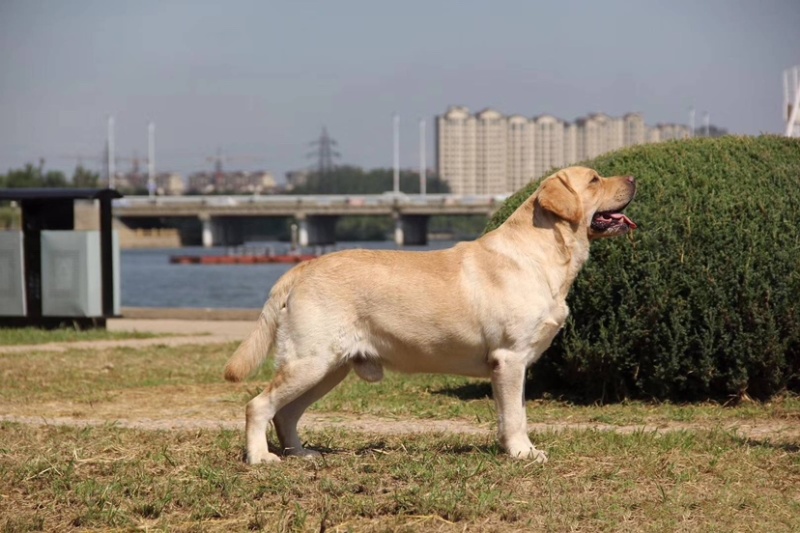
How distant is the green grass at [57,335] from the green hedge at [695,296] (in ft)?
30.6

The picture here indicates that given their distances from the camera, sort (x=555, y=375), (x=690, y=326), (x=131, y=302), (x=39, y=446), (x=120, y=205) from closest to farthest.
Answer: (x=39, y=446), (x=690, y=326), (x=555, y=375), (x=131, y=302), (x=120, y=205)

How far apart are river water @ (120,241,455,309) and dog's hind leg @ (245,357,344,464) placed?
117ft

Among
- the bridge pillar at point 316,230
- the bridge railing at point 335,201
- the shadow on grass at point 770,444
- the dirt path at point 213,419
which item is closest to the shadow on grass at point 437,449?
the dirt path at point 213,419

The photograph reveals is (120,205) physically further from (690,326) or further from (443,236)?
(690,326)

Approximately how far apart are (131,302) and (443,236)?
278ft

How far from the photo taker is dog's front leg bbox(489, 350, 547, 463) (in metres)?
7.34

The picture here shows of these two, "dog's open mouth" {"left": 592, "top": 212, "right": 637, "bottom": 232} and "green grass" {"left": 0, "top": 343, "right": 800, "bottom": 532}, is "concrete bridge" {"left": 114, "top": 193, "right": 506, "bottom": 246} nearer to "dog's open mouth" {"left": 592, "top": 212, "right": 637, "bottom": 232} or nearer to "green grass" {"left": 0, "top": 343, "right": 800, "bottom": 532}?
"green grass" {"left": 0, "top": 343, "right": 800, "bottom": 532}

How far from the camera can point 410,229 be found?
10369 centimetres

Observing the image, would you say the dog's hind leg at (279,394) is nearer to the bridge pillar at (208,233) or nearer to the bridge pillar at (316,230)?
the bridge pillar at (316,230)

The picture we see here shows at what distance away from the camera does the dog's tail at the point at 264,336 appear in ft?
Answer: 24.3

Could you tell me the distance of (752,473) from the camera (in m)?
7.17

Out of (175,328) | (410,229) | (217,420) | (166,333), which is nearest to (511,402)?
(217,420)

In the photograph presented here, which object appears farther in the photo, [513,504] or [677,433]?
[677,433]

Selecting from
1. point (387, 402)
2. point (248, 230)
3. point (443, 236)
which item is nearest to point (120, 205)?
point (248, 230)
